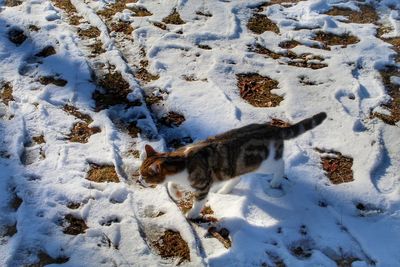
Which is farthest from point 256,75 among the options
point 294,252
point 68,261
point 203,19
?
point 68,261

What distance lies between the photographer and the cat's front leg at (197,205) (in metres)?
4.92

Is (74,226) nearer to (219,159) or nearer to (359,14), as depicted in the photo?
(219,159)

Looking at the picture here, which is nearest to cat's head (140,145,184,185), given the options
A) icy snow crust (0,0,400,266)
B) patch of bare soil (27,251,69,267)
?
icy snow crust (0,0,400,266)

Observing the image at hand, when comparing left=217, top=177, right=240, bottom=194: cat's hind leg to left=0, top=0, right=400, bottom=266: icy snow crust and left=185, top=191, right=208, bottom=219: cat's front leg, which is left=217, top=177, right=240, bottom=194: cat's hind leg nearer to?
left=0, top=0, right=400, bottom=266: icy snow crust

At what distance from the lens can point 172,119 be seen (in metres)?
6.41

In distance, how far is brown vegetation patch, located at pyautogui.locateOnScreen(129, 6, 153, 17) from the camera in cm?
850

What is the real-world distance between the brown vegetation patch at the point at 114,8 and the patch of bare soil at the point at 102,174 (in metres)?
3.75

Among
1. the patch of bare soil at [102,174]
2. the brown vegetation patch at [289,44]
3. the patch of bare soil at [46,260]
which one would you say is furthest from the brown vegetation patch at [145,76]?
the patch of bare soil at [46,260]

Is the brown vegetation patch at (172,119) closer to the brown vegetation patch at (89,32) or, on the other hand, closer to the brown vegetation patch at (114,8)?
the brown vegetation patch at (89,32)

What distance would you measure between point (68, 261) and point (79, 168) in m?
1.31

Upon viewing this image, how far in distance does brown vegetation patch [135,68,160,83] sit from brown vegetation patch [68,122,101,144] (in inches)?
51.3

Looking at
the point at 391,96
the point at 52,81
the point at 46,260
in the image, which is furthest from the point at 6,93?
the point at 391,96

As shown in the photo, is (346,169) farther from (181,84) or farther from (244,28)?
(244,28)

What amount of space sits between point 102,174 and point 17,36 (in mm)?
3615
